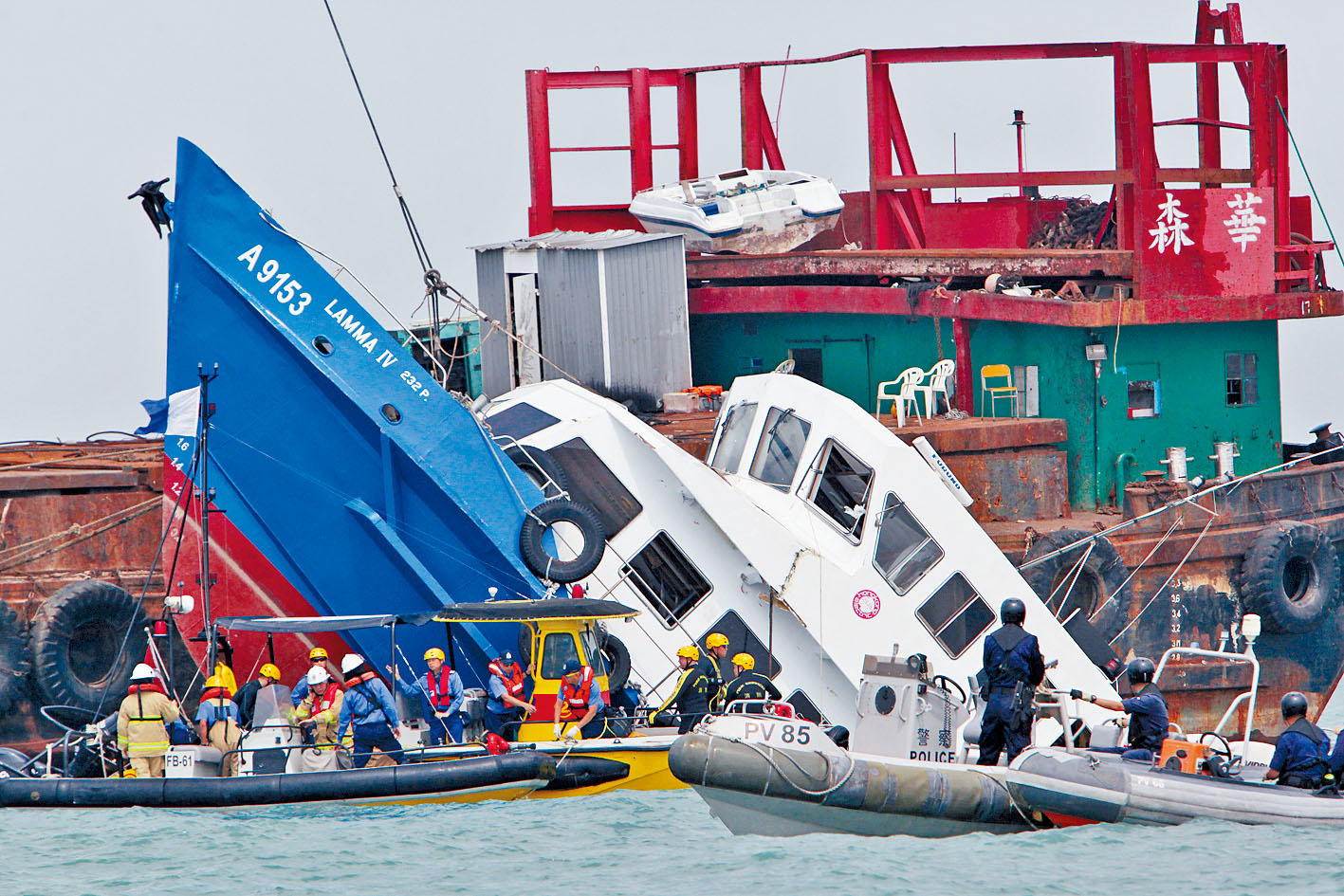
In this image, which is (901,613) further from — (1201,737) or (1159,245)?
(1159,245)

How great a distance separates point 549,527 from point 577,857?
316cm

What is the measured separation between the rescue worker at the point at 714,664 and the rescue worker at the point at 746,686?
76 mm

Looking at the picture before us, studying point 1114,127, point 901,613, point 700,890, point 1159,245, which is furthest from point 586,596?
point 1114,127

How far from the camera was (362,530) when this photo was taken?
14969 mm

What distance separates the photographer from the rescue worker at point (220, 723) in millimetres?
13344

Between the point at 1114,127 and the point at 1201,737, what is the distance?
9.30 metres

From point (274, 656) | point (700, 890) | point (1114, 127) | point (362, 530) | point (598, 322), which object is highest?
point (1114, 127)

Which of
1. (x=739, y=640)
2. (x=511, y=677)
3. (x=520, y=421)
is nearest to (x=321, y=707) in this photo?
(x=511, y=677)

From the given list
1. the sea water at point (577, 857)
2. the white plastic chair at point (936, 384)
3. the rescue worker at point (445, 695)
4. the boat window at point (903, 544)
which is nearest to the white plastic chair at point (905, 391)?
the white plastic chair at point (936, 384)

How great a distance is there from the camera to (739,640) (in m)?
14.9

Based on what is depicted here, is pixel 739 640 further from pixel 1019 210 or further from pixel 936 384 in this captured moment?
pixel 1019 210

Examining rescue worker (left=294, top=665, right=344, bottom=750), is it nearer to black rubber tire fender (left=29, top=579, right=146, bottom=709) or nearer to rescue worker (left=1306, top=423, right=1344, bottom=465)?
black rubber tire fender (left=29, top=579, right=146, bottom=709)

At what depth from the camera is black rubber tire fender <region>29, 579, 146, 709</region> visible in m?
15.5

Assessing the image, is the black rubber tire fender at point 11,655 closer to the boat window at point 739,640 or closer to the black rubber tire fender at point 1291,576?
the boat window at point 739,640
